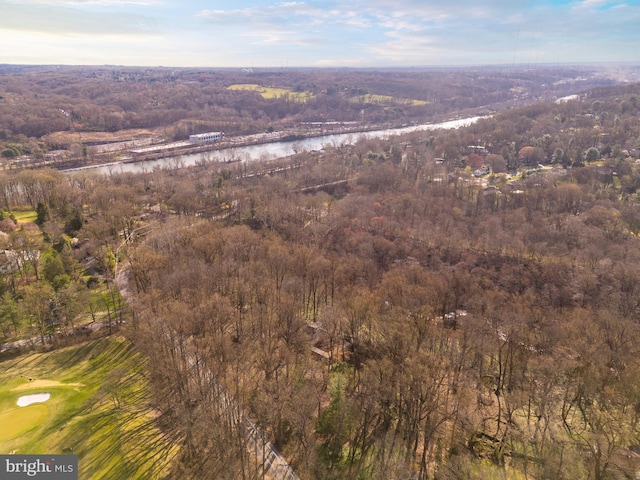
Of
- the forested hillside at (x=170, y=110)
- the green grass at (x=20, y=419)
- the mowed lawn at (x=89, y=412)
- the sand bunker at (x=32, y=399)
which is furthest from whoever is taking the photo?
the forested hillside at (x=170, y=110)

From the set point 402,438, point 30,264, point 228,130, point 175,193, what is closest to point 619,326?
point 402,438

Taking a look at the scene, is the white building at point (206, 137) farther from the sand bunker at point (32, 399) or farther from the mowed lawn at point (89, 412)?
the sand bunker at point (32, 399)

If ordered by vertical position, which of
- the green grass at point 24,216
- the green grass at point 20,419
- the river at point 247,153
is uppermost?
the river at point 247,153

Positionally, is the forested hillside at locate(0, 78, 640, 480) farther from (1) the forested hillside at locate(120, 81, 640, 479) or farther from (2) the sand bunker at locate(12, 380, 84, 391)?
(2) the sand bunker at locate(12, 380, 84, 391)

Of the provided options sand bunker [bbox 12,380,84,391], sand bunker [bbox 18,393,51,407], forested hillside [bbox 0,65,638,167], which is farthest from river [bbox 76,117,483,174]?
sand bunker [bbox 18,393,51,407]

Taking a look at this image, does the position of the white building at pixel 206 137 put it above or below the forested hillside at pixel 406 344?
above

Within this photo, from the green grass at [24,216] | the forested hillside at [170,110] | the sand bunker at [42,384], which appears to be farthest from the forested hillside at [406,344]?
the forested hillside at [170,110]
